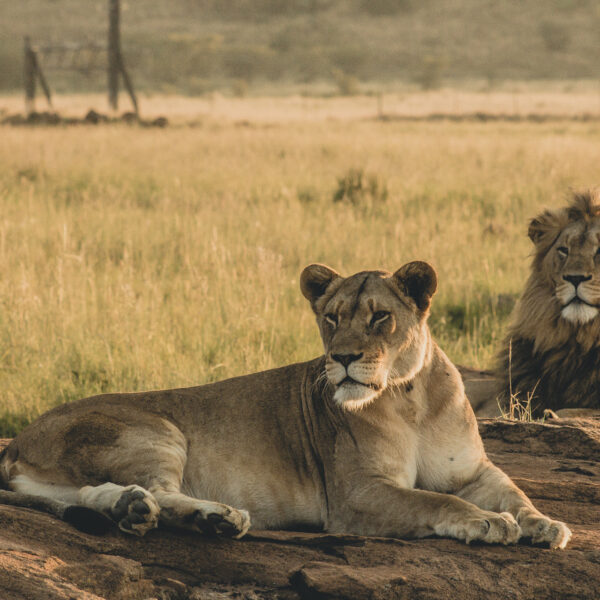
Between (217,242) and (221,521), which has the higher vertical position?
(217,242)

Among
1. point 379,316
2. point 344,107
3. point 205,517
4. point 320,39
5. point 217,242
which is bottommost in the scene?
point 205,517

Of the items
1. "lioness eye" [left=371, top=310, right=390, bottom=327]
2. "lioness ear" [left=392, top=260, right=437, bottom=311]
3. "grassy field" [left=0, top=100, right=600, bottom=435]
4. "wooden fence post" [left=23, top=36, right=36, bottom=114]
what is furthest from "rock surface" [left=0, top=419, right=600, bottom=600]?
"wooden fence post" [left=23, top=36, right=36, bottom=114]

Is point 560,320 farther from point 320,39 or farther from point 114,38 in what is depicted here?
point 320,39

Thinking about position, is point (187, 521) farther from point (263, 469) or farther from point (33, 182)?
point (33, 182)

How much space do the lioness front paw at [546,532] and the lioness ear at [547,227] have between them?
306 cm

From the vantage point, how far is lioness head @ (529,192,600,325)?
19.2 feet

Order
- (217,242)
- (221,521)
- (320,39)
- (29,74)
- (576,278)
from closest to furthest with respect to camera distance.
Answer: (221,521)
(576,278)
(217,242)
(29,74)
(320,39)

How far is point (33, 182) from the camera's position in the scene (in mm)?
13719

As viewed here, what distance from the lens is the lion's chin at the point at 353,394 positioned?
11.7 ft

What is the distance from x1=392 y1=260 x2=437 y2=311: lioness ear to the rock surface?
923 mm

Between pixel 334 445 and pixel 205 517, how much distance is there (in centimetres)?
72

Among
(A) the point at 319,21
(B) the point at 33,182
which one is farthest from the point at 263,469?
(A) the point at 319,21

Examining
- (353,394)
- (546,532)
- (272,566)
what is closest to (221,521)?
(272,566)

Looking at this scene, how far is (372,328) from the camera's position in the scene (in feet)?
12.0
